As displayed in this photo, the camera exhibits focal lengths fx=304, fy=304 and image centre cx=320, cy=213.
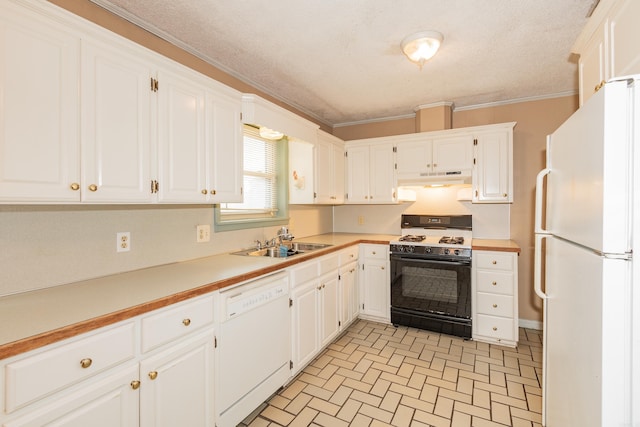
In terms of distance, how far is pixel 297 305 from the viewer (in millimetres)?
2334

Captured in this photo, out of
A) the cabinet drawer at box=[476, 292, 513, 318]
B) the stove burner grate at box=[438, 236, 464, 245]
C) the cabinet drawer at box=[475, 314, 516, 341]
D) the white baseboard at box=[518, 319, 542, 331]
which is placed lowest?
the white baseboard at box=[518, 319, 542, 331]

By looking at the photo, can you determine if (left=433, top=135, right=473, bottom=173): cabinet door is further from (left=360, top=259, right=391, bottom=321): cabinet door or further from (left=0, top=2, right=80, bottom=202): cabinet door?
(left=0, top=2, right=80, bottom=202): cabinet door

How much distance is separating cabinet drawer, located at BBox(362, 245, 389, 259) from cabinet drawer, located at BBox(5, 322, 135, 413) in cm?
261

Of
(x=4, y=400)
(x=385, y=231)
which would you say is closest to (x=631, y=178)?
(x=4, y=400)

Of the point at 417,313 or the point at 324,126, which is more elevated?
the point at 324,126

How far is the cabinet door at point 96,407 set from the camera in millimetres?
991

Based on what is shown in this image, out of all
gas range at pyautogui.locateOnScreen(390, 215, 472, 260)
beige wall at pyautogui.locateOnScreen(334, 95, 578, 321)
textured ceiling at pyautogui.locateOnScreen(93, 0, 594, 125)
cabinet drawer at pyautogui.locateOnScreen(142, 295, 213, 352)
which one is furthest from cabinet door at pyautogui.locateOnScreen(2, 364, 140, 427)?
beige wall at pyautogui.locateOnScreen(334, 95, 578, 321)

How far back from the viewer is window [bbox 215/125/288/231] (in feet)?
8.79

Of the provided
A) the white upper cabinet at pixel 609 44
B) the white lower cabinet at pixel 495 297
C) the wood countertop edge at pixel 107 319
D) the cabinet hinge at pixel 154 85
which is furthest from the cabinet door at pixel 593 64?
the cabinet hinge at pixel 154 85

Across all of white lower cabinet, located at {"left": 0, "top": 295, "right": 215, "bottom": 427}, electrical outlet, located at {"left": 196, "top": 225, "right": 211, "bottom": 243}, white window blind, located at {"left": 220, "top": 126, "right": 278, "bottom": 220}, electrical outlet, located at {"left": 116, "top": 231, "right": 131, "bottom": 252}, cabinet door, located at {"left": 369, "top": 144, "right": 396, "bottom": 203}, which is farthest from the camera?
cabinet door, located at {"left": 369, "top": 144, "right": 396, "bottom": 203}

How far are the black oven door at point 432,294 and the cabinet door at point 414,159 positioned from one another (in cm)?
100

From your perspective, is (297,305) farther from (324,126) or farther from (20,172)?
(324,126)

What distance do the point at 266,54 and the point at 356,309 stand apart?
8.90ft

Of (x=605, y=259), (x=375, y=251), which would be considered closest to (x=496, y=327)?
(x=375, y=251)
